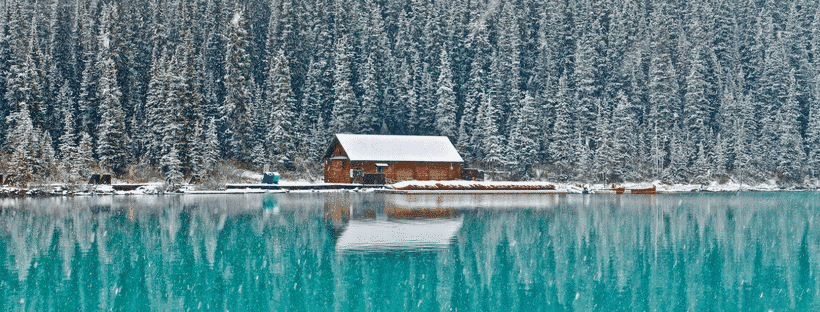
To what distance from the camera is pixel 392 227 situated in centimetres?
2736

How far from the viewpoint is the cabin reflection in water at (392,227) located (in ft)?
72.6

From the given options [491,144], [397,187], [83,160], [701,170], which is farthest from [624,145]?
[83,160]

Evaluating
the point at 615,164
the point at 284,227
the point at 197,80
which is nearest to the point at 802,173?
the point at 615,164

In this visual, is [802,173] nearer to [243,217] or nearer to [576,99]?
[576,99]

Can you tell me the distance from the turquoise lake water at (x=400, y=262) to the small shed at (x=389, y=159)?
30.8m

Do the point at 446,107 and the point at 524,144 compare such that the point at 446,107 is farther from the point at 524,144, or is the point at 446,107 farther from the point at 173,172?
the point at 173,172

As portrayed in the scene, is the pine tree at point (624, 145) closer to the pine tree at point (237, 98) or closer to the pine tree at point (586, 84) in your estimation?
the pine tree at point (586, 84)

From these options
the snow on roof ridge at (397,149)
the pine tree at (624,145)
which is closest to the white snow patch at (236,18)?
the snow on roof ridge at (397,149)

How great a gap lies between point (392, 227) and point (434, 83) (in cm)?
5325

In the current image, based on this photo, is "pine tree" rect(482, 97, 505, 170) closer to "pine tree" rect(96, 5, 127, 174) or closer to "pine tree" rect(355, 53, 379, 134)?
"pine tree" rect(355, 53, 379, 134)

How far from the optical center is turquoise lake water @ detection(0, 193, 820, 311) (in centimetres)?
1443

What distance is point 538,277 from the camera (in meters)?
17.1

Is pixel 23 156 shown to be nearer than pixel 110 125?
Yes

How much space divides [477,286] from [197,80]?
59.2 m
